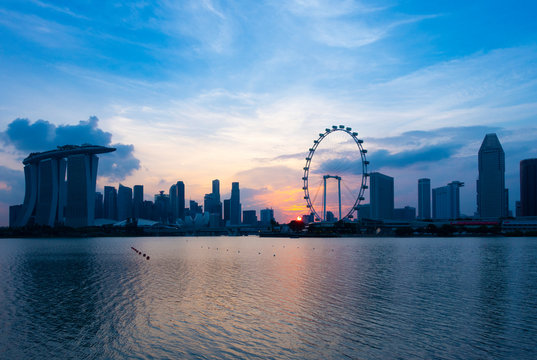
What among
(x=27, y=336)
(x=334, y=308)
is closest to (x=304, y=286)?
(x=334, y=308)

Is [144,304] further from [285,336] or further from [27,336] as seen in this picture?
[285,336]

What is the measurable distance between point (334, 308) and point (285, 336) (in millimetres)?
8489

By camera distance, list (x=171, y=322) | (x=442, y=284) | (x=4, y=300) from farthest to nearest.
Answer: (x=442, y=284), (x=4, y=300), (x=171, y=322)

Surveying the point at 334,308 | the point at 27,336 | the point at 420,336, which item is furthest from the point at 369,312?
the point at 27,336

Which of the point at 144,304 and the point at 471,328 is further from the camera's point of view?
the point at 144,304

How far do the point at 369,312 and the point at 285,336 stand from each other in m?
8.44

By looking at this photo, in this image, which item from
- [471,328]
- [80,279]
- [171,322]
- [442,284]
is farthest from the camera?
[80,279]

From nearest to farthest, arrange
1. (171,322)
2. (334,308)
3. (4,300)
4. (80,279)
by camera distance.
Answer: (171,322) → (334,308) → (4,300) → (80,279)

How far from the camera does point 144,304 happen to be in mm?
34656

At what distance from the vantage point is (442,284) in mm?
43906

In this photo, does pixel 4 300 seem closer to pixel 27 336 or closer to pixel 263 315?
pixel 27 336

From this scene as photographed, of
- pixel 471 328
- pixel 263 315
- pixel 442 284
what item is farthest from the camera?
pixel 442 284

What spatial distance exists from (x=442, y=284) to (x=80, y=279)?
41.2 meters

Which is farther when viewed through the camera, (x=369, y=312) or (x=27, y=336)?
(x=369, y=312)
